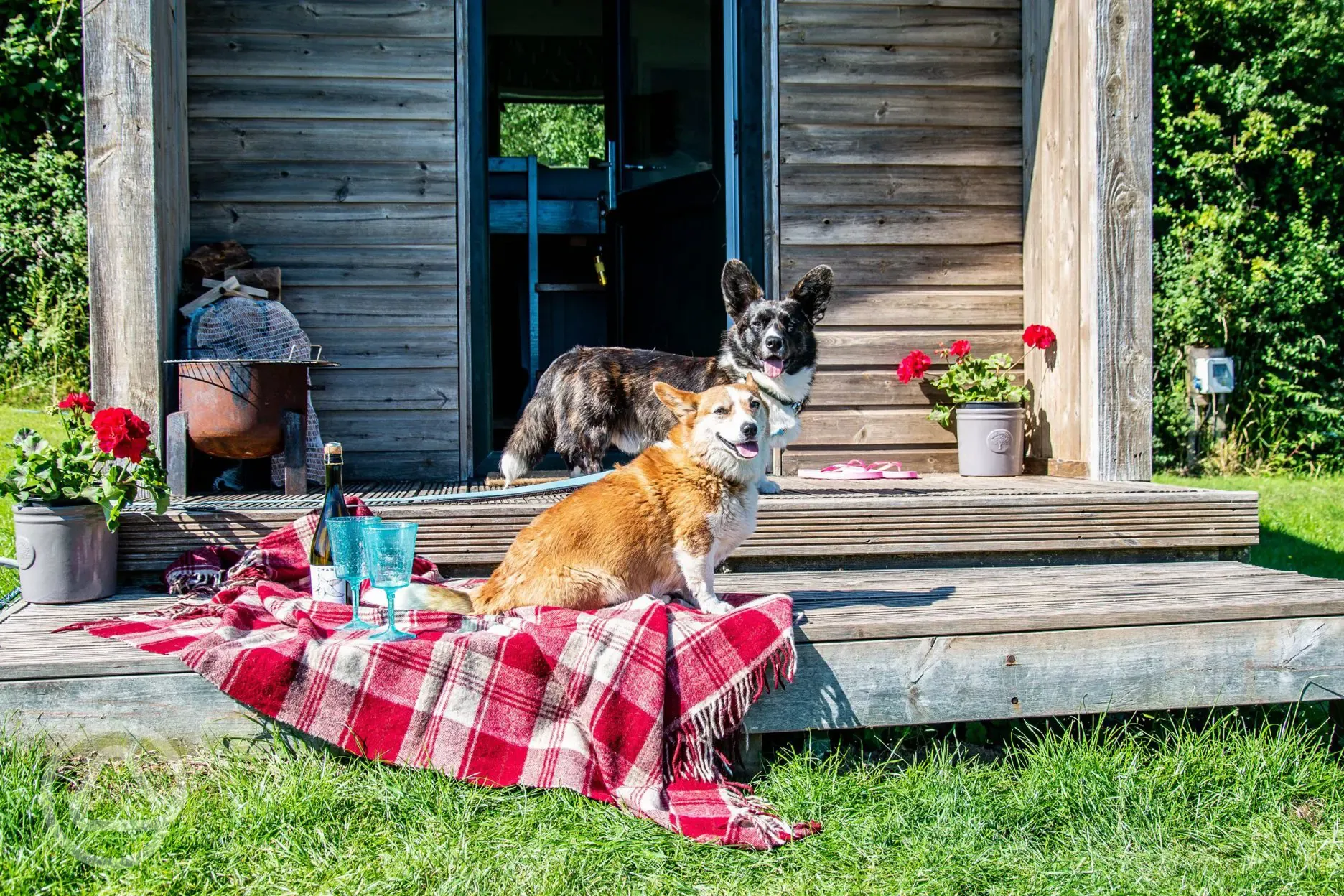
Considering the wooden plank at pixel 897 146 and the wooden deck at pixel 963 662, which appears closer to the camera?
the wooden deck at pixel 963 662

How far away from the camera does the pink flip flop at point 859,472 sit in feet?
13.9

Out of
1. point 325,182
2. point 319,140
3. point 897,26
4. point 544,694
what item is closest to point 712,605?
point 544,694

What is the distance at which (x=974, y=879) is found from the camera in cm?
178

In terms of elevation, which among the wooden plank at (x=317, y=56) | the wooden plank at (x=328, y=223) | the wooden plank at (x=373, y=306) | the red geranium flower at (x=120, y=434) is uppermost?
the wooden plank at (x=317, y=56)

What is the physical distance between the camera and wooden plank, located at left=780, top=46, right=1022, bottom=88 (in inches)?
182

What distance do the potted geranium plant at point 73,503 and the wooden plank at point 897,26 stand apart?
10.6ft

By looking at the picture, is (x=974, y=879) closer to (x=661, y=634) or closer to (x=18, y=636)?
(x=661, y=634)

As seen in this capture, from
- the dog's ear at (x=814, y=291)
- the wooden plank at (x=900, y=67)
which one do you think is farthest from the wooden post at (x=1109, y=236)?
the dog's ear at (x=814, y=291)

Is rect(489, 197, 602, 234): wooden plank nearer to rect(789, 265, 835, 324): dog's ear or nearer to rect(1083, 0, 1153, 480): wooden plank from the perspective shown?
rect(789, 265, 835, 324): dog's ear

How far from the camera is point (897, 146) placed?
4695 millimetres

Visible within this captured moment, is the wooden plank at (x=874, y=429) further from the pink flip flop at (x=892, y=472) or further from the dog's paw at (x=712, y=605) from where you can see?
the dog's paw at (x=712, y=605)

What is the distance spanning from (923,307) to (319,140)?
2.72 meters

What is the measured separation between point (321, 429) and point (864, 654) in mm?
2883

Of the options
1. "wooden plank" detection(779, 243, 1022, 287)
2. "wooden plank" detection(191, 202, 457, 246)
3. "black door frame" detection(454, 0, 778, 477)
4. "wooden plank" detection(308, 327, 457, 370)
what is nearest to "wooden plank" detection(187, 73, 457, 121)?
"black door frame" detection(454, 0, 778, 477)
